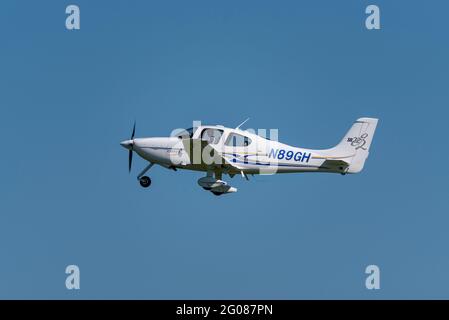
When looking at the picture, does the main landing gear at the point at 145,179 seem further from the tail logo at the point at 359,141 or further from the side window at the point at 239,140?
the tail logo at the point at 359,141

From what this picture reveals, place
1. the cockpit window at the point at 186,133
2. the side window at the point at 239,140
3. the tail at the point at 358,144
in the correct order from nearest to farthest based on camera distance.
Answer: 1. the tail at the point at 358,144
2. the side window at the point at 239,140
3. the cockpit window at the point at 186,133

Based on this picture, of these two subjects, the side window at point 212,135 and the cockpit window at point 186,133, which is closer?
the side window at point 212,135

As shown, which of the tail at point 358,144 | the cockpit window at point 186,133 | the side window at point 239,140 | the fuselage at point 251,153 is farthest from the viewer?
the cockpit window at point 186,133

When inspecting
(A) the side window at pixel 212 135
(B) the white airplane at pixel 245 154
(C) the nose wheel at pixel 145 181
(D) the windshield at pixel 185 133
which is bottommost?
(C) the nose wheel at pixel 145 181

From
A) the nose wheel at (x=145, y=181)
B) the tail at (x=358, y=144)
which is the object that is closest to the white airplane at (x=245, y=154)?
the tail at (x=358, y=144)

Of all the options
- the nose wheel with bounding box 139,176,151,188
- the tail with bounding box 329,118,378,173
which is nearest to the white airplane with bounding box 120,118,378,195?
the tail with bounding box 329,118,378,173

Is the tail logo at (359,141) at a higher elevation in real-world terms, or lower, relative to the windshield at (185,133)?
lower

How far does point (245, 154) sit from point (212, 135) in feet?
4.04

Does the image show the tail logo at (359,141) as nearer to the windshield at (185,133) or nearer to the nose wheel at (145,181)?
the windshield at (185,133)

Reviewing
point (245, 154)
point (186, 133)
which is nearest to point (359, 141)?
point (245, 154)

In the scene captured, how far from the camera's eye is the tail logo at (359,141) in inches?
1476
